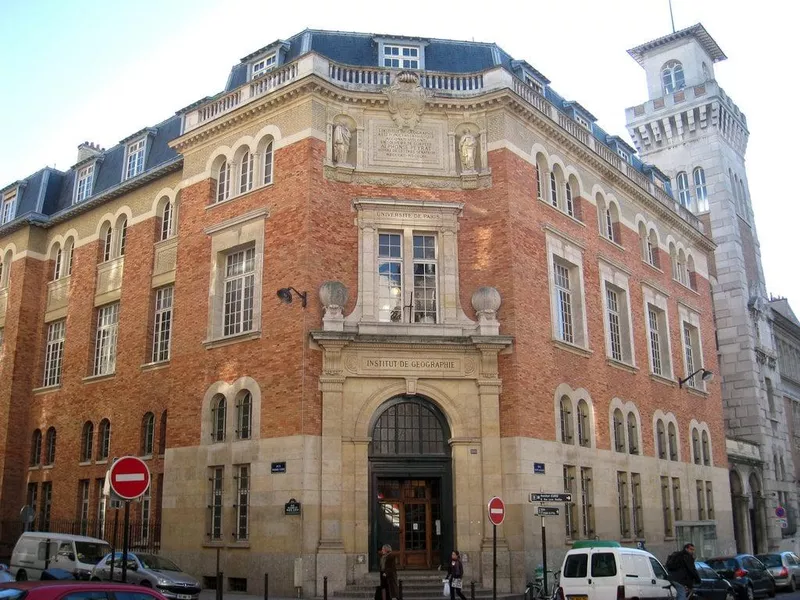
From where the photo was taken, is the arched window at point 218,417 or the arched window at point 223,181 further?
the arched window at point 223,181

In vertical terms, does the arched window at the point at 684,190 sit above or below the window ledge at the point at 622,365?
above

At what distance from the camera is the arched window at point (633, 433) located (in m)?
30.4

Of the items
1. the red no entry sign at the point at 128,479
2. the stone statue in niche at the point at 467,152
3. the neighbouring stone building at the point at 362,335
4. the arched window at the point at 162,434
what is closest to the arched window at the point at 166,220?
the neighbouring stone building at the point at 362,335

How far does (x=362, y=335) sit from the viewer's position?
77.2 ft

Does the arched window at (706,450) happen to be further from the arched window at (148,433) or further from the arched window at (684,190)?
the arched window at (148,433)

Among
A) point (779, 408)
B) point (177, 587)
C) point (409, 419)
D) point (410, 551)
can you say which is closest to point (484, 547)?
point (410, 551)

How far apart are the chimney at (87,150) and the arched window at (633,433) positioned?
87.4 feet

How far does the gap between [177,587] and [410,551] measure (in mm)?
6392

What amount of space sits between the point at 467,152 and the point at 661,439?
14568 millimetres

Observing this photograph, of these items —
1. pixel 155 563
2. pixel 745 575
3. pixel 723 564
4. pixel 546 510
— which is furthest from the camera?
pixel 723 564

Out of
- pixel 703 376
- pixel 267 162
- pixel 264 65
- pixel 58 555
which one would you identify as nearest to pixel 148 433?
pixel 58 555

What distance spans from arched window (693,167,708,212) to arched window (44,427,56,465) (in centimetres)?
3523

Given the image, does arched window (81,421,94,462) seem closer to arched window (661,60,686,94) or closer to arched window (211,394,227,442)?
arched window (211,394,227,442)

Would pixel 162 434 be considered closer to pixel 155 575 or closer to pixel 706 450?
pixel 155 575
